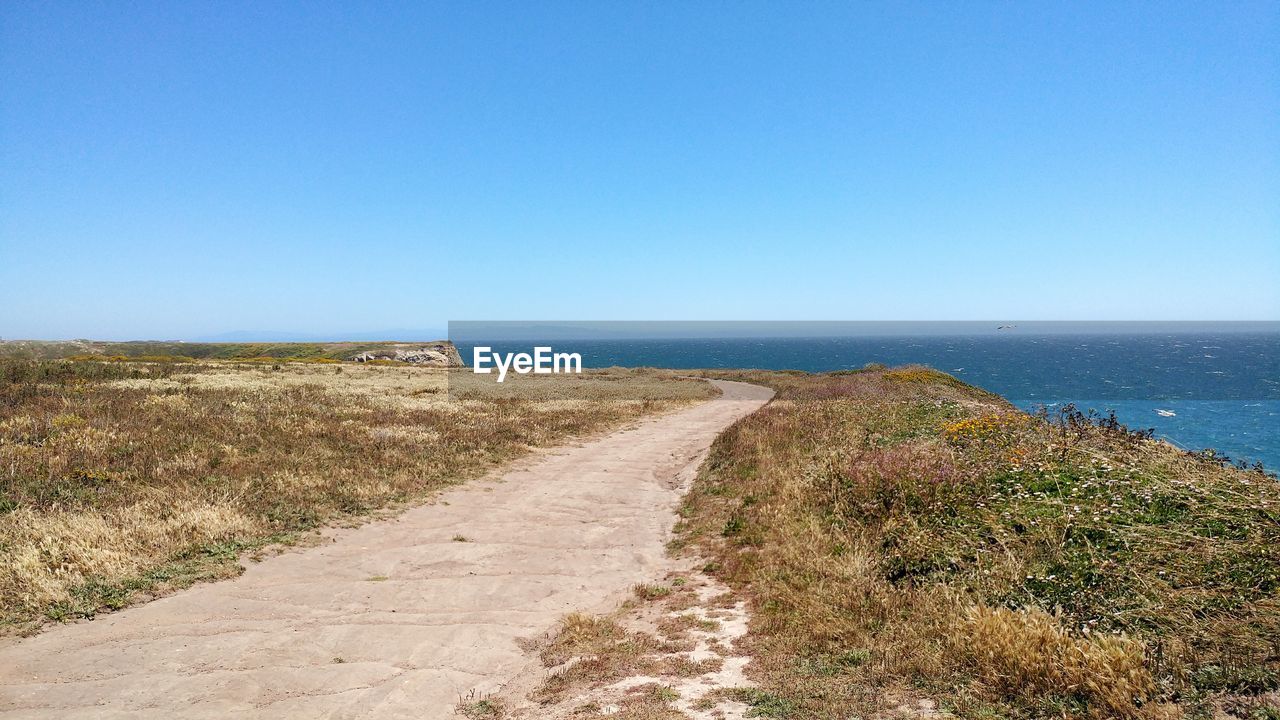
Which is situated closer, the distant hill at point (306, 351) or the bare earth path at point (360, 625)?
the bare earth path at point (360, 625)

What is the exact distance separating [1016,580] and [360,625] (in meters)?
8.42

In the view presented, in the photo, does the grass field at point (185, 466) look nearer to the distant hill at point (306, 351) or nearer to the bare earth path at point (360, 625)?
the bare earth path at point (360, 625)

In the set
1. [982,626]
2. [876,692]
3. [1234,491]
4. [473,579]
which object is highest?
[1234,491]

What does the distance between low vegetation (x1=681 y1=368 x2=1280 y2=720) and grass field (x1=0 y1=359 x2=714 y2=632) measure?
881 cm

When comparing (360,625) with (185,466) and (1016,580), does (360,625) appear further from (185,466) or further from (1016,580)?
(185,466)

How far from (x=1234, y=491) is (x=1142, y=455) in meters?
2.25

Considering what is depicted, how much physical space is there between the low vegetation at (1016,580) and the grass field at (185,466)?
8.81 metres

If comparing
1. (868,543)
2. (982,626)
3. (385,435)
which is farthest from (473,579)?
(385,435)

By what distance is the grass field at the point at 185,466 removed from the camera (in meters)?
9.18

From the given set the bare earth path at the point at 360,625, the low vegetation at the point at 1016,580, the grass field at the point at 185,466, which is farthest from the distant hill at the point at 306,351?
the low vegetation at the point at 1016,580

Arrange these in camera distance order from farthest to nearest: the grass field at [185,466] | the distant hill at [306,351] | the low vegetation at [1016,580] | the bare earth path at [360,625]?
the distant hill at [306,351] < the grass field at [185,466] < the bare earth path at [360,625] < the low vegetation at [1016,580]

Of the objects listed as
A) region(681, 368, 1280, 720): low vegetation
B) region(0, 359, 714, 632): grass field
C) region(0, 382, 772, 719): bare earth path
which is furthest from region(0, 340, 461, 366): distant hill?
region(681, 368, 1280, 720): low vegetation

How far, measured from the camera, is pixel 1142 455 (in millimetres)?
9820

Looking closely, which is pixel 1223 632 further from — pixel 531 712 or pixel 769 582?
pixel 531 712
